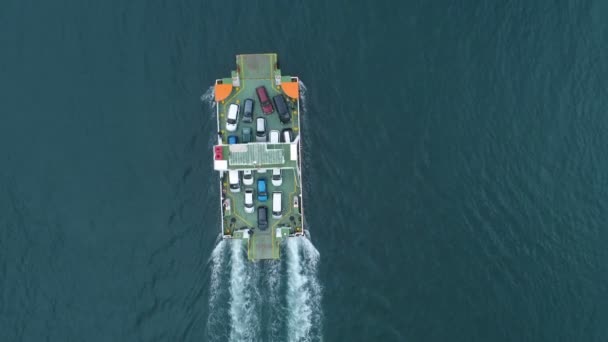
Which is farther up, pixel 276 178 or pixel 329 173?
pixel 329 173

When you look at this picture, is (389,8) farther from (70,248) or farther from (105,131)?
(70,248)

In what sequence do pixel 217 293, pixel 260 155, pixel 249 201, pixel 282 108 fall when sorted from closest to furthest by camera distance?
pixel 260 155 < pixel 217 293 < pixel 249 201 < pixel 282 108

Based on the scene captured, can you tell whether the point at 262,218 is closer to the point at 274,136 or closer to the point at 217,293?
the point at 274,136

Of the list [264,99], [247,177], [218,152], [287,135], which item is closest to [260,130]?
[287,135]

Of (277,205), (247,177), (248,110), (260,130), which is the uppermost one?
(248,110)

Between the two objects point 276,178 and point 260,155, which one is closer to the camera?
point 260,155

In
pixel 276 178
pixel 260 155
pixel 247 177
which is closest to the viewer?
pixel 260 155
